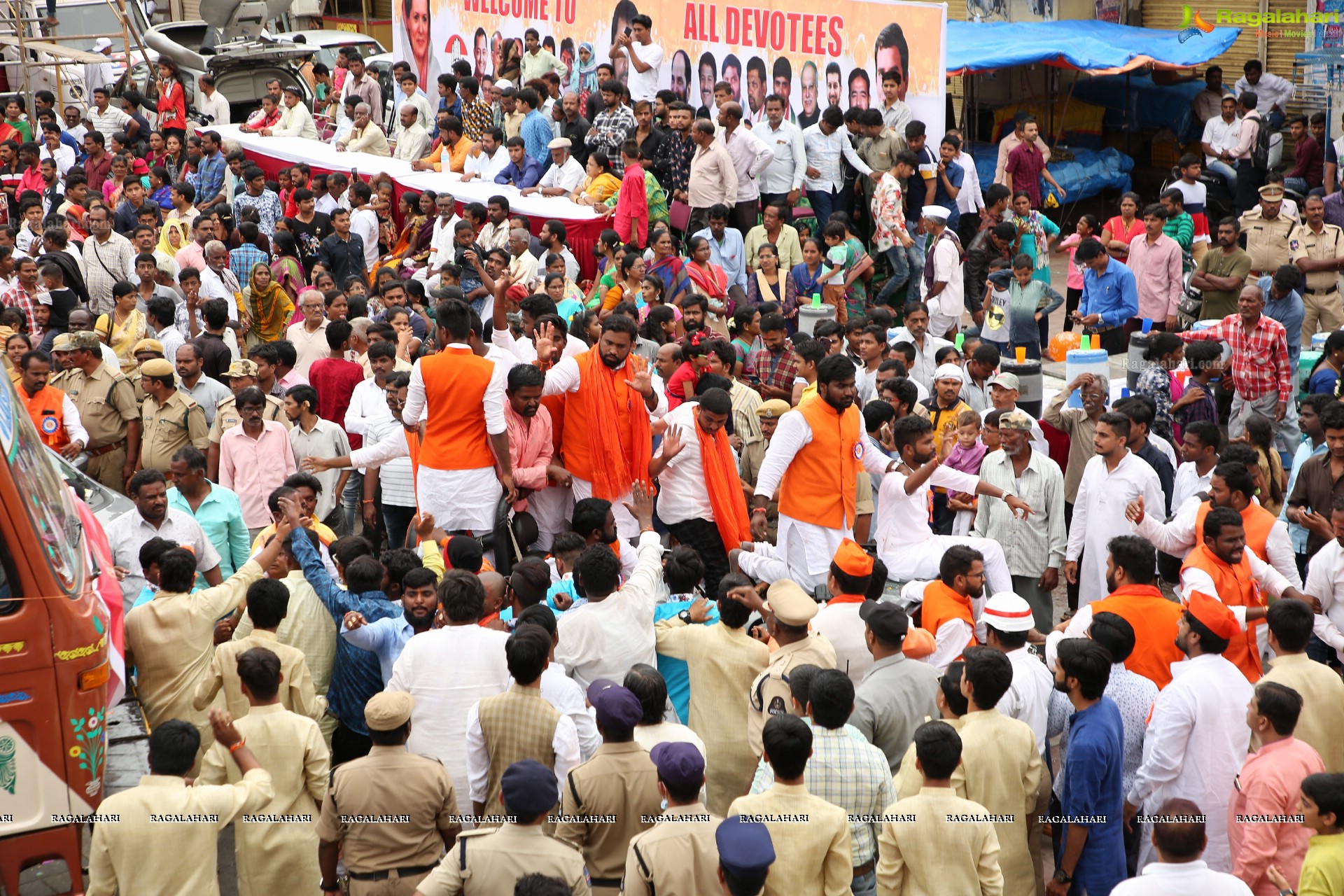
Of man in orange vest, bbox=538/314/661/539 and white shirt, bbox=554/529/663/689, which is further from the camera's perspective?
man in orange vest, bbox=538/314/661/539

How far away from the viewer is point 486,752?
4.86 metres

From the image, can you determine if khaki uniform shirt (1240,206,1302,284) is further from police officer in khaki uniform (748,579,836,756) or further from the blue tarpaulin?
police officer in khaki uniform (748,579,836,756)

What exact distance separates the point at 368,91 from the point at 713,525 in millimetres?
14239

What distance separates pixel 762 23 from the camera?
14.4 m

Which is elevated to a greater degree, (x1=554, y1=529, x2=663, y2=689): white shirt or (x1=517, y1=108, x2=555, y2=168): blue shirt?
(x1=517, y1=108, x2=555, y2=168): blue shirt

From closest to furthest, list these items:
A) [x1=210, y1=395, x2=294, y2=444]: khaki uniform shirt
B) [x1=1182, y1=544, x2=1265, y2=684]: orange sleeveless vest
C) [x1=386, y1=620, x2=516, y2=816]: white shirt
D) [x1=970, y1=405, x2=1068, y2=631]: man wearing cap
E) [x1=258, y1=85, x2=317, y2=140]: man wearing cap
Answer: [x1=386, y1=620, x2=516, y2=816]: white shirt
[x1=1182, y1=544, x2=1265, y2=684]: orange sleeveless vest
[x1=970, y1=405, x2=1068, y2=631]: man wearing cap
[x1=210, y1=395, x2=294, y2=444]: khaki uniform shirt
[x1=258, y1=85, x2=317, y2=140]: man wearing cap

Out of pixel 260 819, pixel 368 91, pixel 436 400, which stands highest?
pixel 368 91

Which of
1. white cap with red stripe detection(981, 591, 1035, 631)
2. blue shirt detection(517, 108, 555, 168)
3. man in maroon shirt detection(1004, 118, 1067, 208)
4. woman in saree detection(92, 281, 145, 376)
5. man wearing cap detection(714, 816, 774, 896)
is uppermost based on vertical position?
blue shirt detection(517, 108, 555, 168)

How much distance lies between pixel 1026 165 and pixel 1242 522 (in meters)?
8.99

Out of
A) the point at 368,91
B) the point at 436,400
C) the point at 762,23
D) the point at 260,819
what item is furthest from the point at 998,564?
the point at 368,91

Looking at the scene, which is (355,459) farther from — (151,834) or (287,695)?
(151,834)

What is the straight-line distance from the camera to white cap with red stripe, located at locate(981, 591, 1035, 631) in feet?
17.1

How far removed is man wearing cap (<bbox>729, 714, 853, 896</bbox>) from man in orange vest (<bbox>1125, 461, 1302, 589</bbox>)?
291cm

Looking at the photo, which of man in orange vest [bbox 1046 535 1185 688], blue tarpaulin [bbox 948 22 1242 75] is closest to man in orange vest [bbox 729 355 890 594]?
man in orange vest [bbox 1046 535 1185 688]
